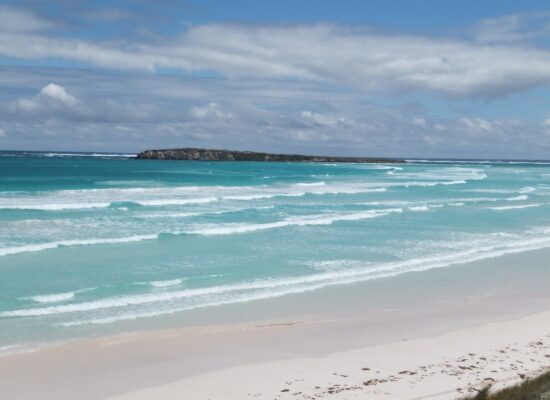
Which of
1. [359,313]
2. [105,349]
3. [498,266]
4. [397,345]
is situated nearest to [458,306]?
[359,313]

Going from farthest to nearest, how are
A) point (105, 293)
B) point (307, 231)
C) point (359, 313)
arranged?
point (307, 231), point (105, 293), point (359, 313)

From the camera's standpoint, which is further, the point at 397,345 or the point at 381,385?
the point at 397,345

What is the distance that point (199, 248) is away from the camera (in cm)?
2059

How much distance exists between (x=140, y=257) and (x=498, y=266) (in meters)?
10.4

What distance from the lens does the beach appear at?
848 cm

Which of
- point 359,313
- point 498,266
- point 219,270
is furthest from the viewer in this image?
point 498,266

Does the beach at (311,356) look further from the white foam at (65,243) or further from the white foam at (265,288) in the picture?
the white foam at (65,243)

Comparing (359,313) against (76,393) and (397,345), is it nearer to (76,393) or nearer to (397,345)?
(397,345)

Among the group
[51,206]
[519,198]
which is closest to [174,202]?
A: [51,206]

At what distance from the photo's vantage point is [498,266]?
60.3 ft

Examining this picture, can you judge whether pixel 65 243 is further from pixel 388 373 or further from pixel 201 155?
pixel 201 155

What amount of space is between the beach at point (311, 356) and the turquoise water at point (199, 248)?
1.40m

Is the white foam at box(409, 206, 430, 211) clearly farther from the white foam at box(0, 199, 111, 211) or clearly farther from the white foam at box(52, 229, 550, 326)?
the white foam at box(0, 199, 111, 211)

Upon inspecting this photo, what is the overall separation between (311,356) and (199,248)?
10976mm
